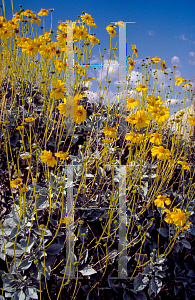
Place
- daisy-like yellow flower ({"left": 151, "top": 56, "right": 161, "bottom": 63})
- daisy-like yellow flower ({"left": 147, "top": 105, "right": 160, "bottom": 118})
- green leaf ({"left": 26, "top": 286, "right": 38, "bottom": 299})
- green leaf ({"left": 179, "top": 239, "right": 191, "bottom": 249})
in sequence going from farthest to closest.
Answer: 1. daisy-like yellow flower ({"left": 151, "top": 56, "right": 161, "bottom": 63})
2. green leaf ({"left": 179, "top": 239, "right": 191, "bottom": 249})
3. daisy-like yellow flower ({"left": 147, "top": 105, "right": 160, "bottom": 118})
4. green leaf ({"left": 26, "top": 286, "right": 38, "bottom": 299})

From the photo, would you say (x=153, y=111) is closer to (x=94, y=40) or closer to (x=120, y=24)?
(x=120, y=24)

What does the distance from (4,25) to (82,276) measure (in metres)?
1.96

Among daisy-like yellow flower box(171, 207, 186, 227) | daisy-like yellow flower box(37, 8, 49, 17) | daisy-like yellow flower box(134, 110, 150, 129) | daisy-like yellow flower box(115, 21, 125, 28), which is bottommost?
daisy-like yellow flower box(171, 207, 186, 227)

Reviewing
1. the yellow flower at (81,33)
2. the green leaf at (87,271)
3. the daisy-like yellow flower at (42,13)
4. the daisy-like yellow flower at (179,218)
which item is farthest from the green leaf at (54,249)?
the daisy-like yellow flower at (42,13)

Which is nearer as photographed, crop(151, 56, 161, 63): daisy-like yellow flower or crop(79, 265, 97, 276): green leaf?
crop(79, 265, 97, 276): green leaf

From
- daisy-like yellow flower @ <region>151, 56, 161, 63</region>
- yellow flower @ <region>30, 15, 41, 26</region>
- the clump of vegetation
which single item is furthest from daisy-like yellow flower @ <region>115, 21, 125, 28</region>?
yellow flower @ <region>30, 15, 41, 26</region>

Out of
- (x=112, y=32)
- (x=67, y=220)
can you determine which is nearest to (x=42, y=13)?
(x=112, y=32)

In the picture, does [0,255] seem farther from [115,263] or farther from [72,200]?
[115,263]

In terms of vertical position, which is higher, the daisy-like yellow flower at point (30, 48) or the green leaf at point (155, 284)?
the daisy-like yellow flower at point (30, 48)

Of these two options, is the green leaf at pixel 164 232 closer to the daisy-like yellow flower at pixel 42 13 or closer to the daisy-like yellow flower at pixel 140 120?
the daisy-like yellow flower at pixel 140 120

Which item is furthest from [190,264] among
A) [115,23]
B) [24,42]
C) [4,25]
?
[4,25]

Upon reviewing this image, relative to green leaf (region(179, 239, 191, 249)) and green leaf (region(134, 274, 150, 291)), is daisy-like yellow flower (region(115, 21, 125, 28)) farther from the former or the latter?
green leaf (region(134, 274, 150, 291))

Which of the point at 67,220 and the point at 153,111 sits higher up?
the point at 153,111

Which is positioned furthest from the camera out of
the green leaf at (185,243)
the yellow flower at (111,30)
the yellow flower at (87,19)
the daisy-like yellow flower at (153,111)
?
the yellow flower at (87,19)
